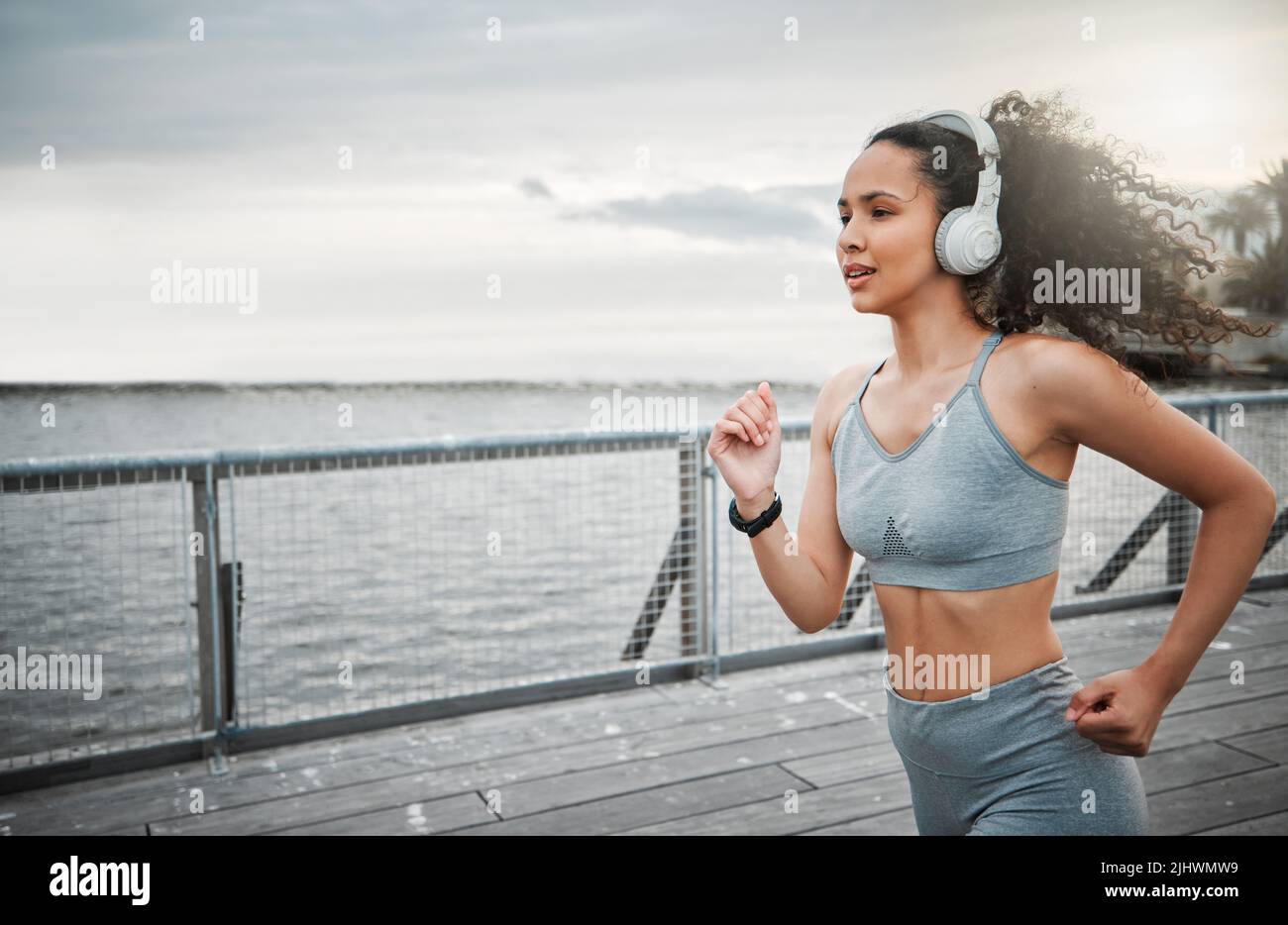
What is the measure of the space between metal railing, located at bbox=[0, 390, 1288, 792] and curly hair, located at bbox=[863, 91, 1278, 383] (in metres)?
2.73

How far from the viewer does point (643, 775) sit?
3.44 m

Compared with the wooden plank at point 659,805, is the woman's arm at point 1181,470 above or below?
above

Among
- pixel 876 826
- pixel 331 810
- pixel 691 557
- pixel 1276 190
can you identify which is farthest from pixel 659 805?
pixel 1276 190

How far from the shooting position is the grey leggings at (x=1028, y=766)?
1.35 metres

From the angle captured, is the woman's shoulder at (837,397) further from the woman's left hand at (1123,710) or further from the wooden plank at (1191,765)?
the wooden plank at (1191,765)

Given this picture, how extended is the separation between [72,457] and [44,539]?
0.96 feet

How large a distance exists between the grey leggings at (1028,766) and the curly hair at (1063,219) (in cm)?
47

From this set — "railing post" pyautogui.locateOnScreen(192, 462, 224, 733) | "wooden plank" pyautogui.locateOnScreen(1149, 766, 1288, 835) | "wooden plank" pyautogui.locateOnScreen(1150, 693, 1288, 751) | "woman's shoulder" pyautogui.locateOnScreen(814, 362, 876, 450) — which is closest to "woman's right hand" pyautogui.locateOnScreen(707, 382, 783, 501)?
"woman's shoulder" pyautogui.locateOnScreen(814, 362, 876, 450)

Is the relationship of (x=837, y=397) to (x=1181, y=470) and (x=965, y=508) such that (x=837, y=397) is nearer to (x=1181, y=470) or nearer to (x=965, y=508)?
(x=965, y=508)

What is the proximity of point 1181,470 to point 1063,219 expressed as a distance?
0.39 m

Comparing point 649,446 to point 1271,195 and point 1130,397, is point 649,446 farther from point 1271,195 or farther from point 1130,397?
point 1271,195

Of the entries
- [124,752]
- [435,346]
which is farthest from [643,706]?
[435,346]

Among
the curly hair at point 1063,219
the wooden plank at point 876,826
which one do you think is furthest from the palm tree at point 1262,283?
the wooden plank at point 876,826
